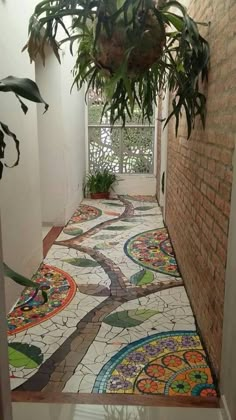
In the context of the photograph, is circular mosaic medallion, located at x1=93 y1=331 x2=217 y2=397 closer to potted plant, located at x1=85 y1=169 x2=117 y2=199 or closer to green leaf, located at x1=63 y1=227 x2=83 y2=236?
green leaf, located at x1=63 y1=227 x2=83 y2=236

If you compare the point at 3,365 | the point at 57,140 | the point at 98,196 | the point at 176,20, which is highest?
the point at 176,20

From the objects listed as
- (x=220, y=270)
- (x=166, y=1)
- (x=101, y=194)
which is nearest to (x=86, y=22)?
(x=166, y=1)

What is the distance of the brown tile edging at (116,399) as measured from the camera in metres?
1.54

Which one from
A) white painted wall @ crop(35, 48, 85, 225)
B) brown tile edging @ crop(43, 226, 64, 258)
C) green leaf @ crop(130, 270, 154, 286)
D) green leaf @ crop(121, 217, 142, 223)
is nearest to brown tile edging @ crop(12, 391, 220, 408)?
green leaf @ crop(130, 270, 154, 286)

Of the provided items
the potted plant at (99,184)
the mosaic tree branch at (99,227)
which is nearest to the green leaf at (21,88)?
the mosaic tree branch at (99,227)

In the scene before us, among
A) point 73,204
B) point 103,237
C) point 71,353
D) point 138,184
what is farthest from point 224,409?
point 138,184

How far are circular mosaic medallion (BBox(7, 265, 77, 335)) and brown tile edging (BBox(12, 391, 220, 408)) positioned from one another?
0.58 m

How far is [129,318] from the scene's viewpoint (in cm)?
226

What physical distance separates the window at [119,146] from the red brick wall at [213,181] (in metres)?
3.51

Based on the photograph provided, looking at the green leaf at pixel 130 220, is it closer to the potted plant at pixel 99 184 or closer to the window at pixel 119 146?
the potted plant at pixel 99 184

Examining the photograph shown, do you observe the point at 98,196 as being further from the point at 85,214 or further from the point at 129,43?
the point at 129,43

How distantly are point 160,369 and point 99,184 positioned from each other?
176 inches

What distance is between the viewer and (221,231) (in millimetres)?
1604

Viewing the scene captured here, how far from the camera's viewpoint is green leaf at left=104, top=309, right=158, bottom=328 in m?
2.19
